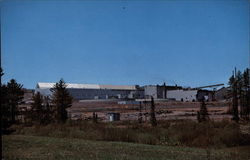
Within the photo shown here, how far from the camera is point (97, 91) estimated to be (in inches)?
3935

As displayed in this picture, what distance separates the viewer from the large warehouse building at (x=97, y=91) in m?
92.9

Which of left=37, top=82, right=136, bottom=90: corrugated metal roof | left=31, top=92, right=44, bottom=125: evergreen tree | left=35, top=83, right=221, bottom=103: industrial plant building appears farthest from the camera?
left=37, top=82, right=136, bottom=90: corrugated metal roof

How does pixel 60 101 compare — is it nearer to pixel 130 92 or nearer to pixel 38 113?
pixel 38 113

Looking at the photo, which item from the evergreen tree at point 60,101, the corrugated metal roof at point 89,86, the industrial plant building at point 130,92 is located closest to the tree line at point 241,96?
the evergreen tree at point 60,101

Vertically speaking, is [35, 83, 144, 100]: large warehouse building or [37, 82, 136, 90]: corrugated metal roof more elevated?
[37, 82, 136, 90]: corrugated metal roof

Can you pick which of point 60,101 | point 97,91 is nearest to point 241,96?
point 60,101

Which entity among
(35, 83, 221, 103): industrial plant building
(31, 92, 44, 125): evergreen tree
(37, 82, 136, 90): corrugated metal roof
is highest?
(37, 82, 136, 90): corrugated metal roof

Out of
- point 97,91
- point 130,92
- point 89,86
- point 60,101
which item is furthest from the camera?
point 130,92

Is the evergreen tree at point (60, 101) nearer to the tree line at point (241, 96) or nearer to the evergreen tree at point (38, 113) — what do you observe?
the evergreen tree at point (38, 113)

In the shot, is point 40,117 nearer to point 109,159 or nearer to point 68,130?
point 68,130

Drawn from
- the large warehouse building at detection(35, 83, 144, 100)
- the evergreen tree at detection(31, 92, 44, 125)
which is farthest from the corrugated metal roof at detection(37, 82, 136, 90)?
the evergreen tree at detection(31, 92, 44, 125)

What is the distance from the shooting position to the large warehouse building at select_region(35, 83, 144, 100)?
9294cm

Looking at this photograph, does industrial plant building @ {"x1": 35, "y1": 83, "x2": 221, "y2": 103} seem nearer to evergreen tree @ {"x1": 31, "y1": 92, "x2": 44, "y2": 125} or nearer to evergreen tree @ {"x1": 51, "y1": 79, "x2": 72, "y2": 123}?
evergreen tree @ {"x1": 31, "y1": 92, "x2": 44, "y2": 125}

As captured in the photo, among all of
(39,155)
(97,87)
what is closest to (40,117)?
(39,155)
